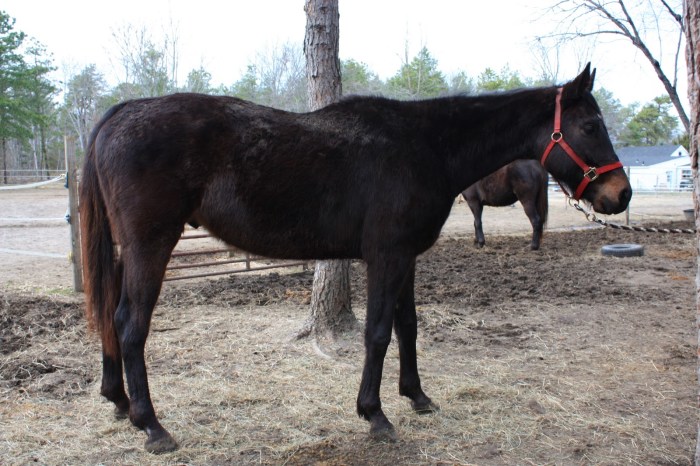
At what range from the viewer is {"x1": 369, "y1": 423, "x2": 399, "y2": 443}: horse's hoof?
321 centimetres

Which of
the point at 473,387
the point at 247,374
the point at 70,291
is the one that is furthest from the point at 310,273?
the point at 473,387

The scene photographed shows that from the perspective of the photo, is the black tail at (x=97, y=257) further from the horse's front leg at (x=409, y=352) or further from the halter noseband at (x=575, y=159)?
the halter noseband at (x=575, y=159)

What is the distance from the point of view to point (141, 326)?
10.4 feet

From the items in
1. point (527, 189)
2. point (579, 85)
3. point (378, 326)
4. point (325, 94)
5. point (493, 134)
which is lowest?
point (378, 326)

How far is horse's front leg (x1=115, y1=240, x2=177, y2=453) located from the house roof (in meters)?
60.7

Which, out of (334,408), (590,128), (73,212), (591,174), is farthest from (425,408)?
(73,212)

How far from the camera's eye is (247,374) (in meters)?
4.24

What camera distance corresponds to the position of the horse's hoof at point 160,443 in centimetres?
307

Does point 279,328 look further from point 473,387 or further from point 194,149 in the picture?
point 194,149

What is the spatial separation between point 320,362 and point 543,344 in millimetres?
2101

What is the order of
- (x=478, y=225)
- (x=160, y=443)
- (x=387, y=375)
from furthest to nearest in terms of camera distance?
(x=478, y=225)
(x=387, y=375)
(x=160, y=443)

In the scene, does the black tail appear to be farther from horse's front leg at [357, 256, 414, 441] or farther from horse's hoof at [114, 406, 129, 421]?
horse's front leg at [357, 256, 414, 441]

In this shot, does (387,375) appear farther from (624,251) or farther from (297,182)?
(624,251)

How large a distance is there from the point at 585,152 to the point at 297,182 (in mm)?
1839
